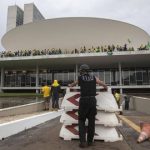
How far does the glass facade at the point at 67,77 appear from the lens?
42.5 m

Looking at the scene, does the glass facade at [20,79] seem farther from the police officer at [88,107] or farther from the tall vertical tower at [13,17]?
the tall vertical tower at [13,17]

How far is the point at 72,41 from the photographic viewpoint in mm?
47719

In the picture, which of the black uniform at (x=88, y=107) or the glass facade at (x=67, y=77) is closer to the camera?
the black uniform at (x=88, y=107)

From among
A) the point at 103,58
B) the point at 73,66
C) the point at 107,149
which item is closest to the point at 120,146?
the point at 107,149

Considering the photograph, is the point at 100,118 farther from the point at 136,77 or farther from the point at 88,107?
the point at 136,77

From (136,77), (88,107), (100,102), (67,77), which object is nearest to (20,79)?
(67,77)

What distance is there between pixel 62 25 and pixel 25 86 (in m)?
14.0

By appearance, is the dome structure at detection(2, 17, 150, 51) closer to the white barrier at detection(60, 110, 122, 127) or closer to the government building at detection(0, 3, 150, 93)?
the government building at detection(0, 3, 150, 93)

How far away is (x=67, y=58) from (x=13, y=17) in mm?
101444

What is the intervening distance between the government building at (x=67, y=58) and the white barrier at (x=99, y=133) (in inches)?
1220

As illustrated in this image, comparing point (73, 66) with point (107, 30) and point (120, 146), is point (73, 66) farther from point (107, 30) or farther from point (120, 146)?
point (120, 146)

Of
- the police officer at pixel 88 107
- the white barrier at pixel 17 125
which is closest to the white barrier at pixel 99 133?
the police officer at pixel 88 107

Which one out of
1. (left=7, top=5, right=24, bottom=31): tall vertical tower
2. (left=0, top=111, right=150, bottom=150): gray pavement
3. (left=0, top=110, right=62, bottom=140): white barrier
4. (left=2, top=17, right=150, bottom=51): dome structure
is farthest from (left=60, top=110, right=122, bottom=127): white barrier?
(left=7, top=5, right=24, bottom=31): tall vertical tower

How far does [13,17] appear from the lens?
5084 inches
